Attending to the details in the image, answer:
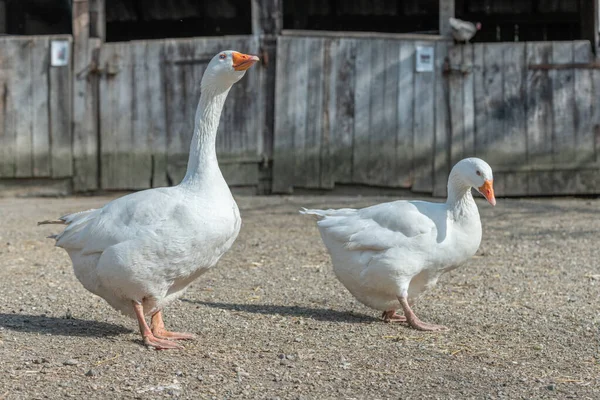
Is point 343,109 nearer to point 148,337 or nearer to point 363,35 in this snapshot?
point 363,35

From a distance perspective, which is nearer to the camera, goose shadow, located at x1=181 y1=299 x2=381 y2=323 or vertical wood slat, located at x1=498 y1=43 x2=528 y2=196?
goose shadow, located at x1=181 y1=299 x2=381 y2=323

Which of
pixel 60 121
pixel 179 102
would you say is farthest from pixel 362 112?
pixel 60 121

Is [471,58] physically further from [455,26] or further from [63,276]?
[63,276]

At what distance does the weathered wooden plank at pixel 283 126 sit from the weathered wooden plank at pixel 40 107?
3.09 metres

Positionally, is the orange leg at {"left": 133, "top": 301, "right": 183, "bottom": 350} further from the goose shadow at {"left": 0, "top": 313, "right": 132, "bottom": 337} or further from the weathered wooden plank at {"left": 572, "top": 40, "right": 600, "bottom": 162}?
the weathered wooden plank at {"left": 572, "top": 40, "right": 600, "bottom": 162}

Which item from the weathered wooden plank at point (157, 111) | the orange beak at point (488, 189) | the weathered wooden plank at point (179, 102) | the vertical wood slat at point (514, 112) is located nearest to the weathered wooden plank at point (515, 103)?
the vertical wood slat at point (514, 112)

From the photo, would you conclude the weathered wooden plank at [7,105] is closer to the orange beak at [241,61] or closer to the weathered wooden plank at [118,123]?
the weathered wooden plank at [118,123]

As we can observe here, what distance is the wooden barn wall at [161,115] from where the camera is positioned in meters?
11.7

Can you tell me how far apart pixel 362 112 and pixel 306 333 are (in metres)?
6.51

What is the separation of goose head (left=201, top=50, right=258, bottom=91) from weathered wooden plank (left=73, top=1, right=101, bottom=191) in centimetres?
673

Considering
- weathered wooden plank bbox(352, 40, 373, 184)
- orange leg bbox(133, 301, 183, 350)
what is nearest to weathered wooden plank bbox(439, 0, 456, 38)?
weathered wooden plank bbox(352, 40, 373, 184)

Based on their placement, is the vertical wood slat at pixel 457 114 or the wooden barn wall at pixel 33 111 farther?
the wooden barn wall at pixel 33 111

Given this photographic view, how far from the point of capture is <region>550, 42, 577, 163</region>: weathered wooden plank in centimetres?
1127

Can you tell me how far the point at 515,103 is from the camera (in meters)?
11.4
